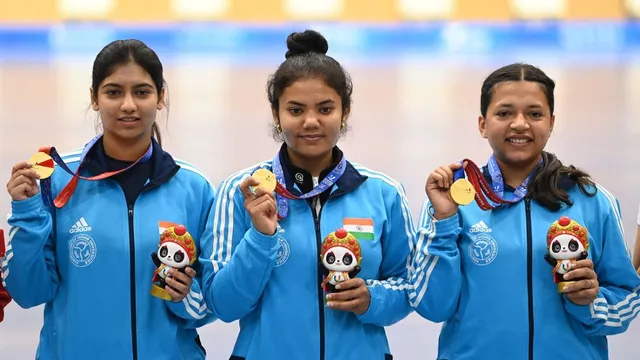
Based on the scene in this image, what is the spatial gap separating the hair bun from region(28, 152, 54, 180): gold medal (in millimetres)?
854

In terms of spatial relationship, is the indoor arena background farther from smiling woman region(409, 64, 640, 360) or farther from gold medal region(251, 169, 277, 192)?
smiling woman region(409, 64, 640, 360)

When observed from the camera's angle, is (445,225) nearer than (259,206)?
No

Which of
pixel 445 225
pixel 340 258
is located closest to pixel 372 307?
pixel 340 258

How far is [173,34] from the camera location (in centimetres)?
2020

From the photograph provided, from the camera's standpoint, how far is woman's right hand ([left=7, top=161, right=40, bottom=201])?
3086 millimetres

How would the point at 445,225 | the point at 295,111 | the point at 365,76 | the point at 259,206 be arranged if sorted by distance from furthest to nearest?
the point at 365,76, the point at 295,111, the point at 445,225, the point at 259,206

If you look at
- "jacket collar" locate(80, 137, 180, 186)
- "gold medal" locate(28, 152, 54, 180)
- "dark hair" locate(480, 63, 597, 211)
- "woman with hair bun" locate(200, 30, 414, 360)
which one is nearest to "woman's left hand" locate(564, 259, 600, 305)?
"dark hair" locate(480, 63, 597, 211)

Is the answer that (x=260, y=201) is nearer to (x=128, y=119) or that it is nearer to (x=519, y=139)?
(x=128, y=119)

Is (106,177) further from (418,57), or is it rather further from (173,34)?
(173,34)

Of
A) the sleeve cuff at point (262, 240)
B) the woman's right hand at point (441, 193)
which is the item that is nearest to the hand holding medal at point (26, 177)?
the sleeve cuff at point (262, 240)

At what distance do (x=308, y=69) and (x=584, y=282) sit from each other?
109cm

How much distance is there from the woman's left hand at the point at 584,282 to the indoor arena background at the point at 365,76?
188 cm

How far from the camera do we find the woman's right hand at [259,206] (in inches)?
121

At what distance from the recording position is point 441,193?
319cm
